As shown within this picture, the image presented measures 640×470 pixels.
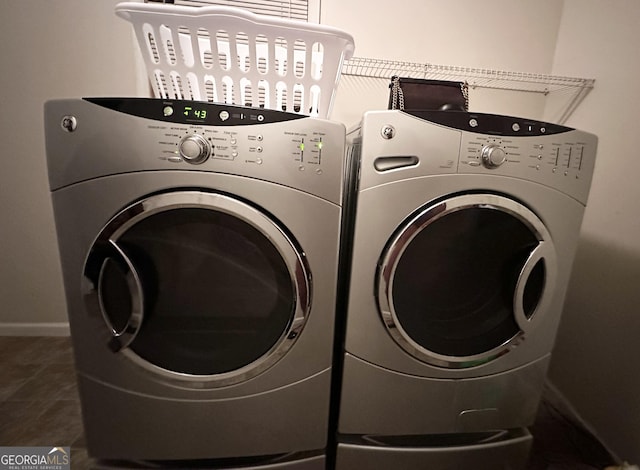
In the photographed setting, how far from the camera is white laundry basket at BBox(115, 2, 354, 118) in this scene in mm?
594

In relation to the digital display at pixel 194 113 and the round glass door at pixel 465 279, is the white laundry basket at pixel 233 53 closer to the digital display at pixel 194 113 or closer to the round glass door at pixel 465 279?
the digital display at pixel 194 113

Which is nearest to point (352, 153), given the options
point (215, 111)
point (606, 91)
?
point (215, 111)

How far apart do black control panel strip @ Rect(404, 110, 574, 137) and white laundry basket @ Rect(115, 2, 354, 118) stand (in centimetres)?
27

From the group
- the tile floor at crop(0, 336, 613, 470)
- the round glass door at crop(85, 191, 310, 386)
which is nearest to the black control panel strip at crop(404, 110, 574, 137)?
the round glass door at crop(85, 191, 310, 386)

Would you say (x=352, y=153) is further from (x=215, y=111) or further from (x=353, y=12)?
(x=353, y=12)

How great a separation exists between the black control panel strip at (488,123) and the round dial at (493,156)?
1.4 inches

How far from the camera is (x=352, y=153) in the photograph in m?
0.82

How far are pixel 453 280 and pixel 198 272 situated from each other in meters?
0.61

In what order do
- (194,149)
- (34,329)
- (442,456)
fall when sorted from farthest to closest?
(34,329), (442,456), (194,149)

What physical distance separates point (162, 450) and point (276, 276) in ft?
1.70

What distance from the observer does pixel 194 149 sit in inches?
21.6

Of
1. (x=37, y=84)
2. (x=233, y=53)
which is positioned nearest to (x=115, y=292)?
(x=233, y=53)

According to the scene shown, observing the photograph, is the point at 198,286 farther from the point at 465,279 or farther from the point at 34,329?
the point at 34,329

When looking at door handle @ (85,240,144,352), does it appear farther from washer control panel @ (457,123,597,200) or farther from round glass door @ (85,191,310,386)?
washer control panel @ (457,123,597,200)
